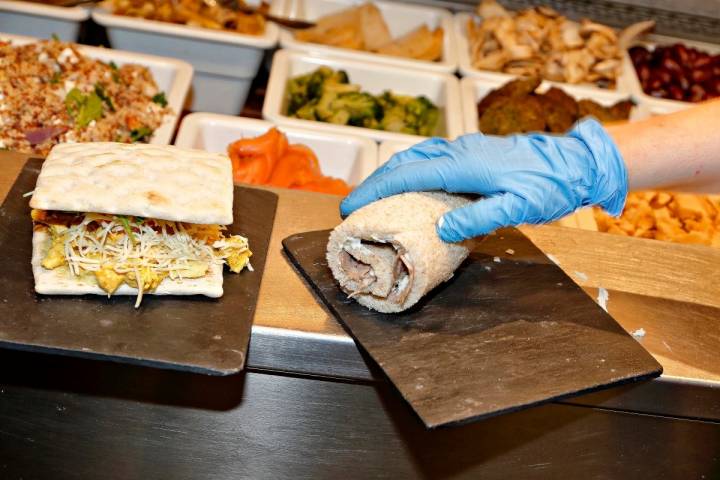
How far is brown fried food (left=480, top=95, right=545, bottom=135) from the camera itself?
115 inches

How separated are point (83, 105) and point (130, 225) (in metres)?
1.24

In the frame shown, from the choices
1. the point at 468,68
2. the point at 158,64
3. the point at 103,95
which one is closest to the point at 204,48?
the point at 158,64

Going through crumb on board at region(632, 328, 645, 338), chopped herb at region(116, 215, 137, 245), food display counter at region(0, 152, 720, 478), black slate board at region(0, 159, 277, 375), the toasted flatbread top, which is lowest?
food display counter at region(0, 152, 720, 478)

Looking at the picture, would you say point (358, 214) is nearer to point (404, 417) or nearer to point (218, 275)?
point (218, 275)

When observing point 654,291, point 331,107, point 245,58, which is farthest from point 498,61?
point 654,291

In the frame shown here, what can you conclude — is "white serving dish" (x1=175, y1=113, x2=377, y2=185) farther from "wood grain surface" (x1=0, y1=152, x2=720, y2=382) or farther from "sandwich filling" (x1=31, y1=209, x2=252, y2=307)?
"sandwich filling" (x1=31, y1=209, x2=252, y2=307)

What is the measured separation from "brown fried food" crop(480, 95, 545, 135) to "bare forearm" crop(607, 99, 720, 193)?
103 cm

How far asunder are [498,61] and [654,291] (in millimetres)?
1750

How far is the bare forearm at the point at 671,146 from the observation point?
71.9 inches

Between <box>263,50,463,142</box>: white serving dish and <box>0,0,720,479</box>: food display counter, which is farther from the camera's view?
<box>263,50,463,142</box>: white serving dish

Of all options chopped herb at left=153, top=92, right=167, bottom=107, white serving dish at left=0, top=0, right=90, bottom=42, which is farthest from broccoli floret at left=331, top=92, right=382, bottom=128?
white serving dish at left=0, top=0, right=90, bottom=42

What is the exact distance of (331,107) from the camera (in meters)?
3.00

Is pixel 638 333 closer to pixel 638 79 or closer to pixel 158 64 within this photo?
pixel 158 64

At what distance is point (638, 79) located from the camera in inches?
136
